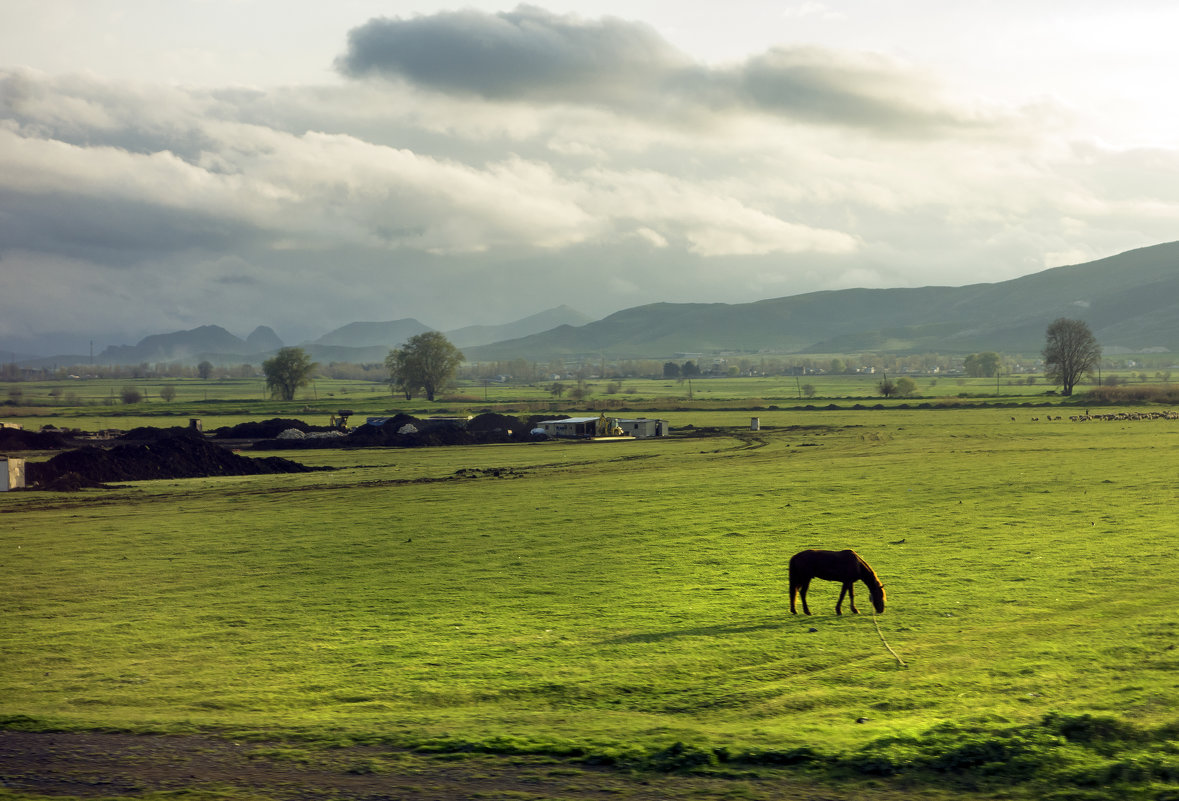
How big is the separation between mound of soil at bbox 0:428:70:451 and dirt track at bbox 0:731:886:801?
7521 cm

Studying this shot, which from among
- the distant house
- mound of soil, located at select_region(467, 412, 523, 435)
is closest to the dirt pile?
mound of soil, located at select_region(467, 412, 523, 435)

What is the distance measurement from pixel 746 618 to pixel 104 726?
1143 centimetres

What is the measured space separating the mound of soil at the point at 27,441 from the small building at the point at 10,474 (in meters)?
27.0

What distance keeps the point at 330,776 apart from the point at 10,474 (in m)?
50.1

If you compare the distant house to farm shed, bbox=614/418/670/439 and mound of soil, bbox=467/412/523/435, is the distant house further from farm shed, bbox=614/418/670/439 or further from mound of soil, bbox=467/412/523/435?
mound of soil, bbox=467/412/523/435

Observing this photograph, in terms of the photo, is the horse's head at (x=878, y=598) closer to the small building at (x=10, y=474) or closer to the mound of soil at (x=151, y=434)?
the small building at (x=10, y=474)

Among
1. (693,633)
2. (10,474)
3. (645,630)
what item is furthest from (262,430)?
(693,633)

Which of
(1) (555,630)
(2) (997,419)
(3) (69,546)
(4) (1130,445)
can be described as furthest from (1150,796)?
(2) (997,419)

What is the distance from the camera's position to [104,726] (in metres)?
13.4

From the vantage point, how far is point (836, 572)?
18.8 m

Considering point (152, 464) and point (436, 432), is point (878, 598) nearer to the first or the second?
point (152, 464)

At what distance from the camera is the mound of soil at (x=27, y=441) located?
7738 cm

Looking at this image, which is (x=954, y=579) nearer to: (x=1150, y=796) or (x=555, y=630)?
(x=555, y=630)

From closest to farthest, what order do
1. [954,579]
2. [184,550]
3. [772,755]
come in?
[772,755]
[954,579]
[184,550]
